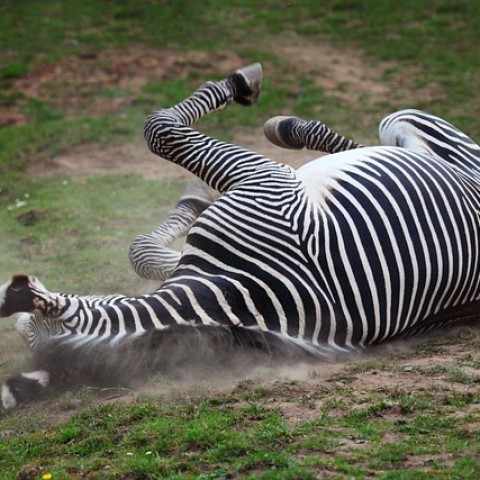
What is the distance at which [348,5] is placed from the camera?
56.1 feet

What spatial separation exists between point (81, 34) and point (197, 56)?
2208mm

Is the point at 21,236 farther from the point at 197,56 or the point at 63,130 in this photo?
the point at 197,56

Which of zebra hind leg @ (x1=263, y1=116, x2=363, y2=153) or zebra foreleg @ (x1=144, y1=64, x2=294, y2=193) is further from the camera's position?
zebra hind leg @ (x1=263, y1=116, x2=363, y2=153)

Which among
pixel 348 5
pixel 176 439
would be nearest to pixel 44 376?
pixel 176 439

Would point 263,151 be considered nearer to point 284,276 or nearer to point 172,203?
point 172,203

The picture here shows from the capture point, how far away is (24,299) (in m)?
5.04

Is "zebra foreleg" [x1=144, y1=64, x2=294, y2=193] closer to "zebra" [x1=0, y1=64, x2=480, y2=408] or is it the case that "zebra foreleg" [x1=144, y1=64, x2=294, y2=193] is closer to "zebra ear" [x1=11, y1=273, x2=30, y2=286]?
"zebra" [x1=0, y1=64, x2=480, y2=408]

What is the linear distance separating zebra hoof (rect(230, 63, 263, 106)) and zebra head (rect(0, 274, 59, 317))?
3204mm

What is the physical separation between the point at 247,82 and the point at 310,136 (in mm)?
667

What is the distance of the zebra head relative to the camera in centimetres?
504

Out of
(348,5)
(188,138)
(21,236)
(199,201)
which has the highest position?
(348,5)

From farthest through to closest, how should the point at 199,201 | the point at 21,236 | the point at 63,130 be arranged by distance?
the point at 63,130
the point at 21,236
the point at 199,201

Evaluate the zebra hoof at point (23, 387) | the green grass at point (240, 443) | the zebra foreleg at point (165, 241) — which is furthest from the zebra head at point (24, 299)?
the zebra foreleg at point (165, 241)

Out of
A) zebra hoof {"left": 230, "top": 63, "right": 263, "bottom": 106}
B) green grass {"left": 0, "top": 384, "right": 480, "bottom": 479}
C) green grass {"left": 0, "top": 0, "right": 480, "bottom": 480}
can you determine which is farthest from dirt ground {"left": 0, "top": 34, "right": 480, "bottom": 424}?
zebra hoof {"left": 230, "top": 63, "right": 263, "bottom": 106}
